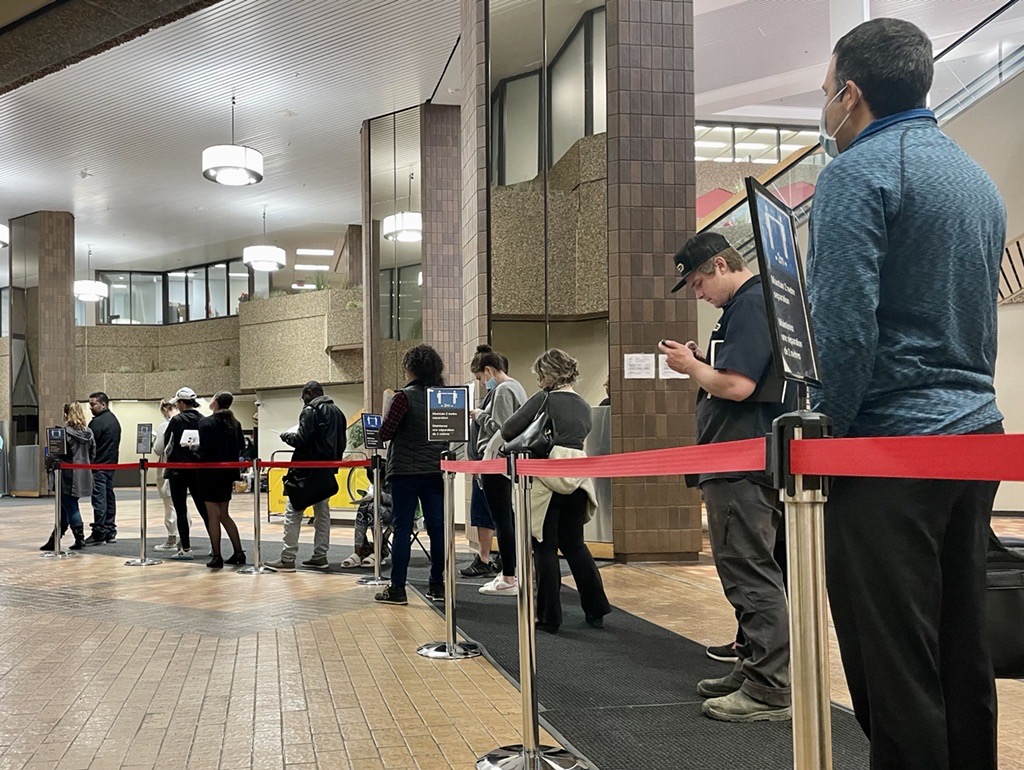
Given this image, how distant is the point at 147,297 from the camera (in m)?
26.1

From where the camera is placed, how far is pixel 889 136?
1614 millimetres

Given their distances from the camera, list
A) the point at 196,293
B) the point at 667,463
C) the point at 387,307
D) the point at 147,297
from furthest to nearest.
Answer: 1. the point at 147,297
2. the point at 196,293
3. the point at 387,307
4. the point at 667,463

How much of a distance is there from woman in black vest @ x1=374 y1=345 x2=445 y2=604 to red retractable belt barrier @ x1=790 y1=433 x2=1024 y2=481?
426 centimetres

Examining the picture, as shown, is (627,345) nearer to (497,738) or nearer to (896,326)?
(497,738)

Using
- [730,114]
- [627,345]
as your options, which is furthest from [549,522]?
[730,114]

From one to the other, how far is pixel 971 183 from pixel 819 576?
2.46 ft

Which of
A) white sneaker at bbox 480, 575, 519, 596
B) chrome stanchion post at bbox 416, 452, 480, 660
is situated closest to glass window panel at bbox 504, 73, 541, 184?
white sneaker at bbox 480, 575, 519, 596

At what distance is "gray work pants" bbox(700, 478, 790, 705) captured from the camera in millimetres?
3135

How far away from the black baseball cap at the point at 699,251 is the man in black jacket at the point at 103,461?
300 inches

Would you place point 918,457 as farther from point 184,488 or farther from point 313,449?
point 184,488

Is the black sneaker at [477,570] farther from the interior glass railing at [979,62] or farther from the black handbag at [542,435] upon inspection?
the interior glass railing at [979,62]

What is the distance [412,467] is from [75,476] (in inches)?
202

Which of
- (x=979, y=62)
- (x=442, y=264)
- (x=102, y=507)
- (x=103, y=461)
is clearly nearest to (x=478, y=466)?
(x=103, y=461)

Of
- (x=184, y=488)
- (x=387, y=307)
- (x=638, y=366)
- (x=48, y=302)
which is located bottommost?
(x=184, y=488)
